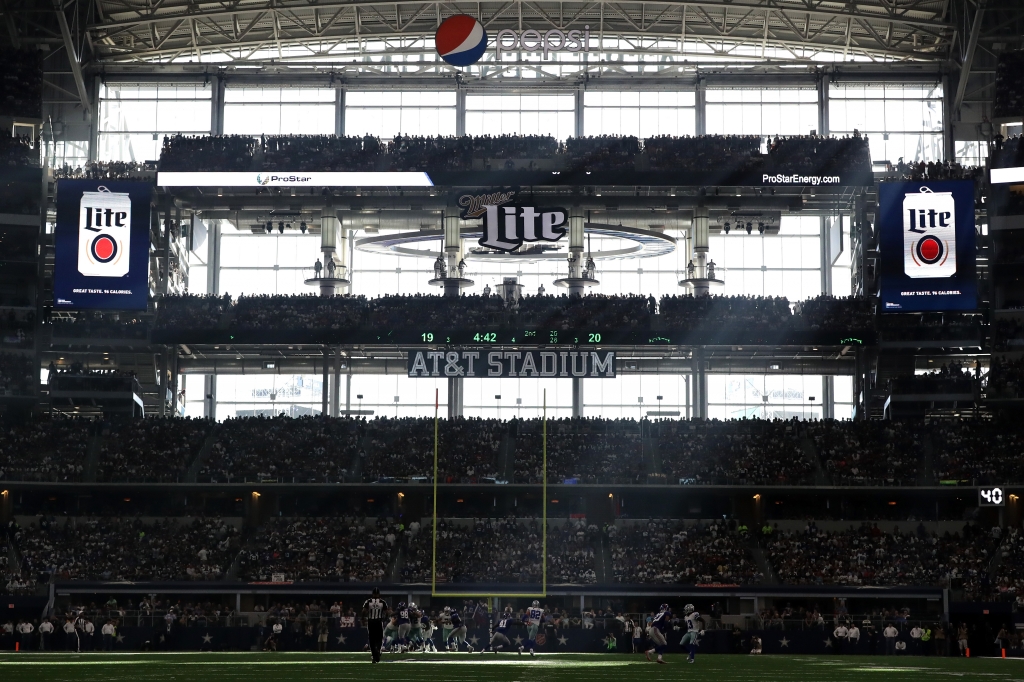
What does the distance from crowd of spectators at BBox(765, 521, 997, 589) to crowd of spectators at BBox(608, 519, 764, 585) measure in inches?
51.8

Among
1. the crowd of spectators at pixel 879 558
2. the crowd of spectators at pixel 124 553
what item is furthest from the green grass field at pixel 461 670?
the crowd of spectators at pixel 879 558

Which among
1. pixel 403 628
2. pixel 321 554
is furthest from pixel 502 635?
pixel 321 554

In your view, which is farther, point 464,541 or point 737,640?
point 464,541

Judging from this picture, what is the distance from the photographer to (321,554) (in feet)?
157

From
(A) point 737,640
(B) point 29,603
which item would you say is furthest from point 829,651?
(B) point 29,603

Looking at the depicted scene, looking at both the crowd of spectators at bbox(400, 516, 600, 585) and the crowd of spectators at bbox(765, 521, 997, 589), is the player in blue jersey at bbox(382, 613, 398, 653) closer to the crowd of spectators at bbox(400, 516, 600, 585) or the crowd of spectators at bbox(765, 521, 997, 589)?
the crowd of spectators at bbox(400, 516, 600, 585)

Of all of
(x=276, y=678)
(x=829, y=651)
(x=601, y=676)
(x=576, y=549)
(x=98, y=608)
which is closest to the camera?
(x=276, y=678)

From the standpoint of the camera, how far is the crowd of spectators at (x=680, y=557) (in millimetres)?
46406

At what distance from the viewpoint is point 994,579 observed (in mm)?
46344

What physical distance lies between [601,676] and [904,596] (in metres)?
25.7

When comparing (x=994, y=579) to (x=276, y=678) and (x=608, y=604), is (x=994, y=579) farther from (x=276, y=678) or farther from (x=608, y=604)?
(x=276, y=678)

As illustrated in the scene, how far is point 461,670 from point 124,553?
2720 cm

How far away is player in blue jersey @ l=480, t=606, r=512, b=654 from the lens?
34.9m

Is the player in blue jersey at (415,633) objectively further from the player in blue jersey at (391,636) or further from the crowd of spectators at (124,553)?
the crowd of spectators at (124,553)
